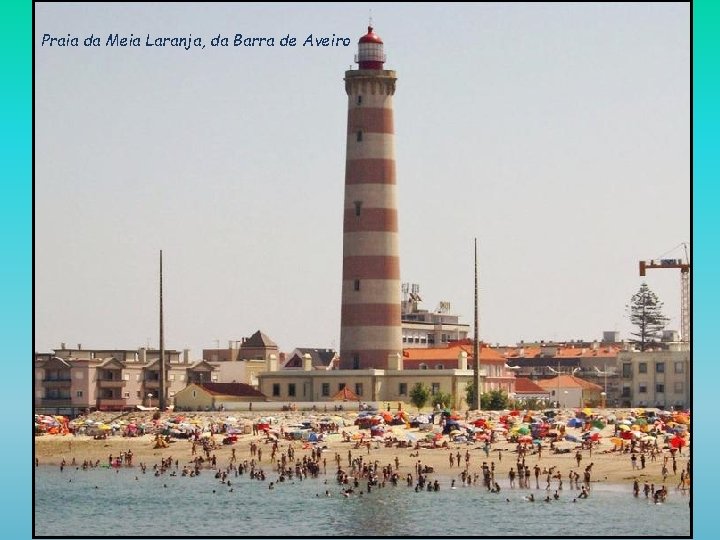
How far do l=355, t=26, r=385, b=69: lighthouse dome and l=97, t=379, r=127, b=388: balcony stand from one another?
36177mm

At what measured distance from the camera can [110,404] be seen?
129 meters

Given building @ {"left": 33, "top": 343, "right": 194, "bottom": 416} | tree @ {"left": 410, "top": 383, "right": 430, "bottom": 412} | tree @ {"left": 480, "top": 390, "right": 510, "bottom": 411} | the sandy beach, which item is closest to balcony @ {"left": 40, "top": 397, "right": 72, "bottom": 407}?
building @ {"left": 33, "top": 343, "right": 194, "bottom": 416}

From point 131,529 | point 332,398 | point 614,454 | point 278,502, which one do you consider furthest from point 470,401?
point 131,529

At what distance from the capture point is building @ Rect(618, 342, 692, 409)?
131 m

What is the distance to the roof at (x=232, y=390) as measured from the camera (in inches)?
4514

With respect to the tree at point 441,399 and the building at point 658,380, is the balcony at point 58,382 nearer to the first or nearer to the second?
the tree at point 441,399

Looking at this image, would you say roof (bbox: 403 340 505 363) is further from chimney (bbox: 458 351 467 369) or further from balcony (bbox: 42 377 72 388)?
balcony (bbox: 42 377 72 388)

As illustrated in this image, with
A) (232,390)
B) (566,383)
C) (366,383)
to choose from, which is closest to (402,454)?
(366,383)

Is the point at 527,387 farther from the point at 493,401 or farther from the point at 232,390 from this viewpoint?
the point at 232,390

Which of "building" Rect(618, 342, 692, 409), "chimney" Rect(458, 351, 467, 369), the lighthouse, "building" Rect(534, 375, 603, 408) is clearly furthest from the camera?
"building" Rect(534, 375, 603, 408)

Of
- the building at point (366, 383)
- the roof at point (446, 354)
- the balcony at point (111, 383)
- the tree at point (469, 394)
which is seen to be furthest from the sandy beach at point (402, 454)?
the roof at point (446, 354)

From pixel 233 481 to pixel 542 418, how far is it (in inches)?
1224

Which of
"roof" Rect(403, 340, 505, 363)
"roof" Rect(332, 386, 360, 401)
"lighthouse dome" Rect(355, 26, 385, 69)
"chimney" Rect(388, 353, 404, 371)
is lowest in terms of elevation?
"roof" Rect(332, 386, 360, 401)

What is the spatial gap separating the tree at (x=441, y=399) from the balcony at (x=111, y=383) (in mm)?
29805
